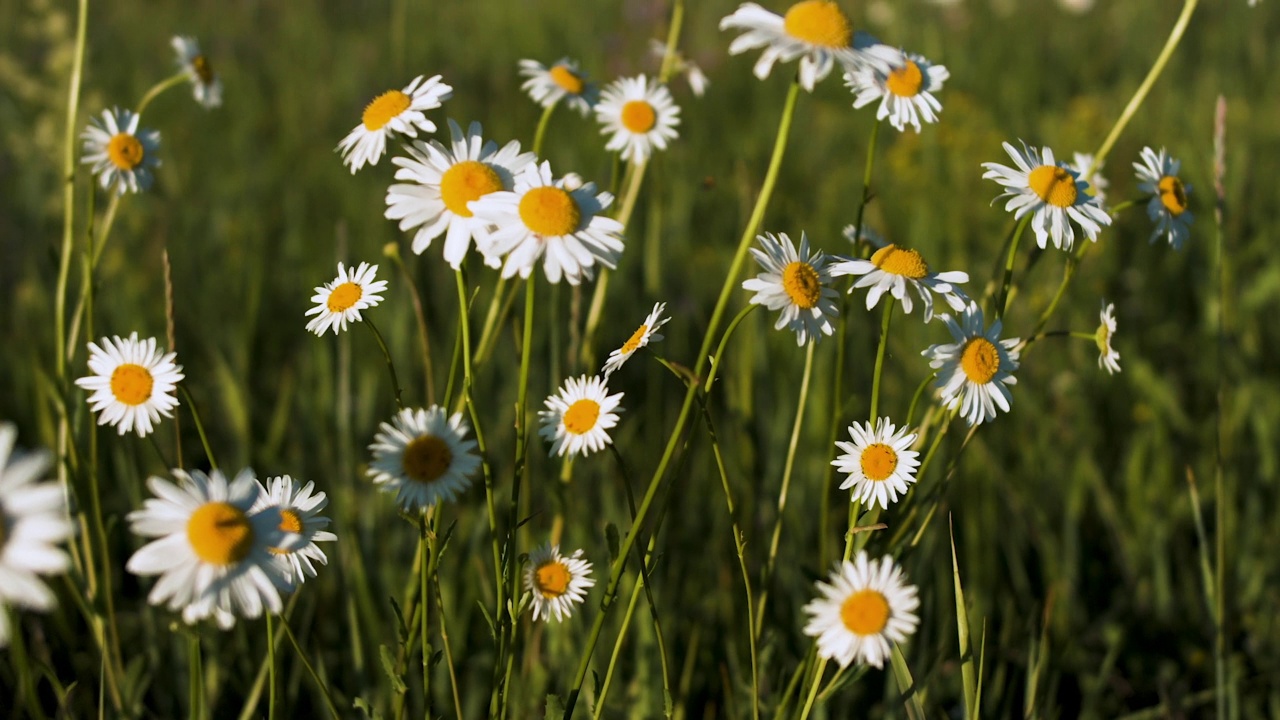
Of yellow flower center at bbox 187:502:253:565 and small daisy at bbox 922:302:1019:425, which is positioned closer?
yellow flower center at bbox 187:502:253:565

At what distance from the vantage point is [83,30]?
4.20ft

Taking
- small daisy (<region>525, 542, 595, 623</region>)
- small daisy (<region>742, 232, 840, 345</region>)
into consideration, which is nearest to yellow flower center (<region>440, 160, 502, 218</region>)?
small daisy (<region>742, 232, 840, 345</region>)

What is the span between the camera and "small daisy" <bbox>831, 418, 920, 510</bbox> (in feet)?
3.23

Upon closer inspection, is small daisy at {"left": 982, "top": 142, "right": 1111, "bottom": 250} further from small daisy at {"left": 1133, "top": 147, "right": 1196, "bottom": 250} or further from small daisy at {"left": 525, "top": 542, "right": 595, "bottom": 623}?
small daisy at {"left": 525, "top": 542, "right": 595, "bottom": 623}

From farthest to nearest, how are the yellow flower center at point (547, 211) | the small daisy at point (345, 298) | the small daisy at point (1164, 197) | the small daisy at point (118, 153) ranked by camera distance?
the small daisy at point (118, 153), the small daisy at point (1164, 197), the small daisy at point (345, 298), the yellow flower center at point (547, 211)

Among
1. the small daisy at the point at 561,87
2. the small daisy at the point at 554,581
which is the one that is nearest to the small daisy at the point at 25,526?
the small daisy at the point at 554,581

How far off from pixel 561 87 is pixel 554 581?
0.74 m

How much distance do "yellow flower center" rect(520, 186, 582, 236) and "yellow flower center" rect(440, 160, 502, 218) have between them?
81 mm

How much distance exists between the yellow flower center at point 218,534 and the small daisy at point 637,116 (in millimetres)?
770

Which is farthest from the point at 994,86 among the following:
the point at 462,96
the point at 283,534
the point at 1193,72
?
the point at 283,534

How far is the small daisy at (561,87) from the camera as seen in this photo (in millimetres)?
1381

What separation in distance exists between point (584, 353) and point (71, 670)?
100 centimetres

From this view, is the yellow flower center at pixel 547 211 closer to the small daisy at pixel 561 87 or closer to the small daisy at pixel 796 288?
the small daisy at pixel 796 288

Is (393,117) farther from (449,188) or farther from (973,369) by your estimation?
(973,369)
